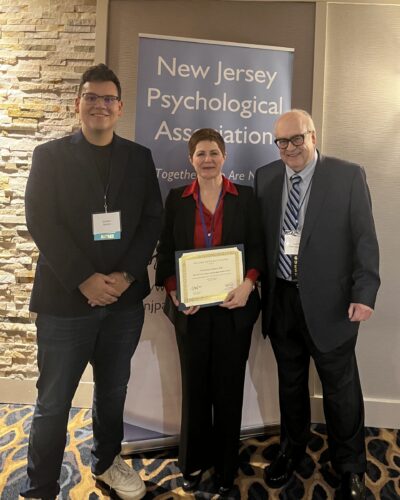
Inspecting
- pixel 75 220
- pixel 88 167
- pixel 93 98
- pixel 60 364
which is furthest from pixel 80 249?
pixel 93 98

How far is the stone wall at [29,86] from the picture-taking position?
8.47 ft

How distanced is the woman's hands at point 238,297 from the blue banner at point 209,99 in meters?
0.83

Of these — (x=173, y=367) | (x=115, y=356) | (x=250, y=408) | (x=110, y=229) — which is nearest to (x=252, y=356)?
(x=250, y=408)

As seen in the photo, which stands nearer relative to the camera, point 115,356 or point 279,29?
point 115,356

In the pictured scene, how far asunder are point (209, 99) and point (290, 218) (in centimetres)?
97

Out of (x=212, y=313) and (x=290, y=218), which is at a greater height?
(x=290, y=218)

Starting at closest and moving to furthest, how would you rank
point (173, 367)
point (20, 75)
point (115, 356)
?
point (115, 356), point (173, 367), point (20, 75)

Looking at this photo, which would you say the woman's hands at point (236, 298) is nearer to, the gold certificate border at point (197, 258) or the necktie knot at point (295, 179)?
the gold certificate border at point (197, 258)

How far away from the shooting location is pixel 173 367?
239cm

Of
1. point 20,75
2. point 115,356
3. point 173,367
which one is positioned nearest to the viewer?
point 115,356

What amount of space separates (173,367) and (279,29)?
2.27 meters

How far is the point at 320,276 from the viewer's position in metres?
1.83

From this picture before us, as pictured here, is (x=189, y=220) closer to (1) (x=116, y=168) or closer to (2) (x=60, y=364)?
(1) (x=116, y=168)

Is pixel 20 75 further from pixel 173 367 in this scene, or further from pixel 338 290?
pixel 338 290
